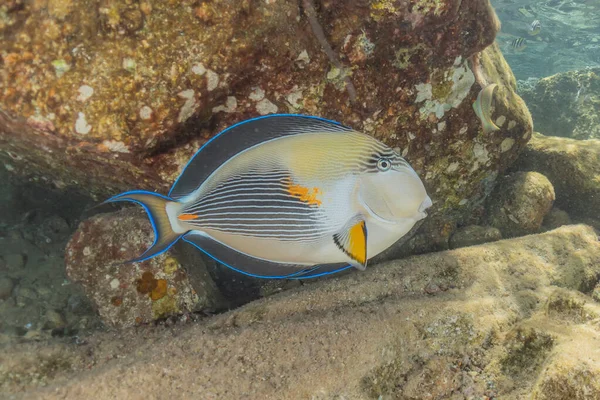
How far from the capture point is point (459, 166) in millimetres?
3242

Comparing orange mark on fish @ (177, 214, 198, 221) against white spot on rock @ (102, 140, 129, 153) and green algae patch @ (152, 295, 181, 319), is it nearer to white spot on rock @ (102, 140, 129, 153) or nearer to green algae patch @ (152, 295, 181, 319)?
white spot on rock @ (102, 140, 129, 153)

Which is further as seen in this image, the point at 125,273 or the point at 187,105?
the point at 125,273

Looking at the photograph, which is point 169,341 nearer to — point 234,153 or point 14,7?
point 234,153

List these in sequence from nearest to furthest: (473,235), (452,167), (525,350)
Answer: (525,350) → (452,167) → (473,235)

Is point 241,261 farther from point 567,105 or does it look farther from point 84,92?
point 567,105

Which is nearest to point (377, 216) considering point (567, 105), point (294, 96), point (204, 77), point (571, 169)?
point (294, 96)

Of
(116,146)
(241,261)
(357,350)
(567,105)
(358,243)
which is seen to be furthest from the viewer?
(567,105)

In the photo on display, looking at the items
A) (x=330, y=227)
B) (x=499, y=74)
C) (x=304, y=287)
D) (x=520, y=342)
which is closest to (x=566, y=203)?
(x=499, y=74)

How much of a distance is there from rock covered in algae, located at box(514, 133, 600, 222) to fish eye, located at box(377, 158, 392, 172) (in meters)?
3.59

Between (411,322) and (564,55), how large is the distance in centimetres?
2710

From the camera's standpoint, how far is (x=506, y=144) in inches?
134

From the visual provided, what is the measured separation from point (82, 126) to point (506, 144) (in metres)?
3.37

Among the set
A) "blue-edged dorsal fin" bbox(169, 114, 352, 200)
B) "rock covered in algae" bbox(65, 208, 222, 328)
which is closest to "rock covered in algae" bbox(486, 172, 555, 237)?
"blue-edged dorsal fin" bbox(169, 114, 352, 200)

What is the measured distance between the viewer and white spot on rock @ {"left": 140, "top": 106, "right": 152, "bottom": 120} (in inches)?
81.3
